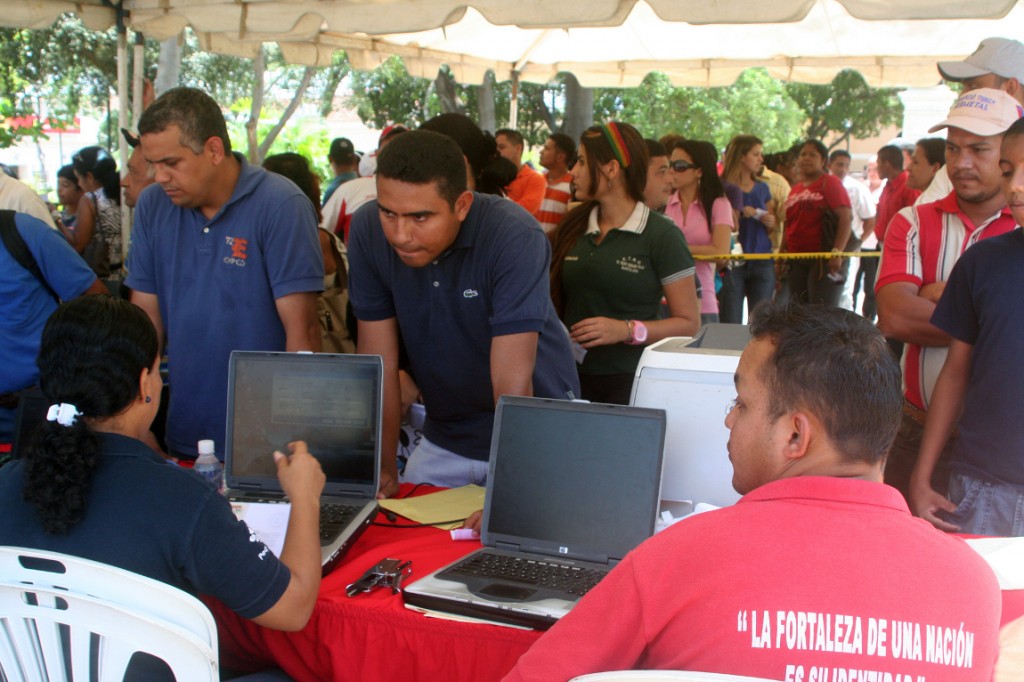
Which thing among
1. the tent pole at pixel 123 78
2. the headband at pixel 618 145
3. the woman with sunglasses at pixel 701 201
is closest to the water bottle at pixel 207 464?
the headband at pixel 618 145

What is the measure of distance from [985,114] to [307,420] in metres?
2.12

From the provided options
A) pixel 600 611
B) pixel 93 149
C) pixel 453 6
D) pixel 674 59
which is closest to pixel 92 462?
pixel 600 611

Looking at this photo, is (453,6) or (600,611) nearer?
(600,611)

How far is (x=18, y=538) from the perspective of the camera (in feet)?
5.16

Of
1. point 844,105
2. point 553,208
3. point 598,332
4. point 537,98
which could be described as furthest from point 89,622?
point 844,105

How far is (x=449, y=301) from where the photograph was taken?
2391mm

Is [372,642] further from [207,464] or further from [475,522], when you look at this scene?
[207,464]

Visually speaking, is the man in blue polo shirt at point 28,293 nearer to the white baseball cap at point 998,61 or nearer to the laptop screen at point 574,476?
the laptop screen at point 574,476

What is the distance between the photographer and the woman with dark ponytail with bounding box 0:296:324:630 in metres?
1.54

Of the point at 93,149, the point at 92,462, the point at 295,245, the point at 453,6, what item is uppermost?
the point at 453,6

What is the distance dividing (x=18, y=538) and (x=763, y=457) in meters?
1.27

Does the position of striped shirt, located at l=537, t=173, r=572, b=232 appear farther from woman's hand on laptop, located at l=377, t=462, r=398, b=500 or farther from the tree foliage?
the tree foliage

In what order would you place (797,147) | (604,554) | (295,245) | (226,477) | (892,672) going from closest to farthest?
(892,672)
(604,554)
(226,477)
(295,245)
(797,147)

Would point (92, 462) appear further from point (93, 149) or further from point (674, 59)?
point (674, 59)
